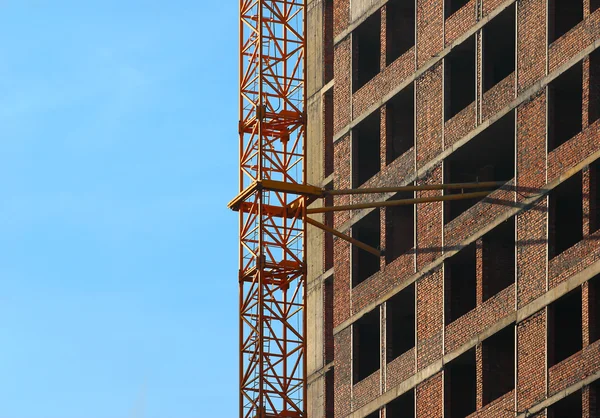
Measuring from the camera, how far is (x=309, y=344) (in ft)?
276

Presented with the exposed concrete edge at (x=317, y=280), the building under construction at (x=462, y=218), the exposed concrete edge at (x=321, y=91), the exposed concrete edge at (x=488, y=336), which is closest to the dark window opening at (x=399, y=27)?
the building under construction at (x=462, y=218)

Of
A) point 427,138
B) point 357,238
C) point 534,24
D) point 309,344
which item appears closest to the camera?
point 534,24

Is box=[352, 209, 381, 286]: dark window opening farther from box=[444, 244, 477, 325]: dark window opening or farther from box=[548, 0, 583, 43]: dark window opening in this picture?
box=[548, 0, 583, 43]: dark window opening

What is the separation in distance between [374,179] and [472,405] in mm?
9967

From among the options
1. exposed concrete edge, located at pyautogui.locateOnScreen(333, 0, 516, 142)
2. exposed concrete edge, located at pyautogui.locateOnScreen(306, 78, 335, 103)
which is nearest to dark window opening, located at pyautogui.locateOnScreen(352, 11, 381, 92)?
exposed concrete edge, located at pyautogui.locateOnScreen(333, 0, 516, 142)

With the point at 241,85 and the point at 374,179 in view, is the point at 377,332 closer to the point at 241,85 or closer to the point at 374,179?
the point at 374,179

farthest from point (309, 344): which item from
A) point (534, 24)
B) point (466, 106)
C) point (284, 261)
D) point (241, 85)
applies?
point (534, 24)

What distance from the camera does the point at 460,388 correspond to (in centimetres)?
6938

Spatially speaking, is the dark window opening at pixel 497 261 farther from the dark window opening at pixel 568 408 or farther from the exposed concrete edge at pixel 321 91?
the exposed concrete edge at pixel 321 91

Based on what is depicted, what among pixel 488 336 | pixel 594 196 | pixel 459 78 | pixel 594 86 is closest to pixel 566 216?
pixel 594 196

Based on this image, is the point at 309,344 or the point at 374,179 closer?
the point at 374,179

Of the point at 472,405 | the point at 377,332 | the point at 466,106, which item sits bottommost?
the point at 472,405

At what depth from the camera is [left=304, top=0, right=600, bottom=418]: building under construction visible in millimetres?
63156

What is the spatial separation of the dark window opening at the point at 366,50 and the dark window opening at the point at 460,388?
13.3 meters
